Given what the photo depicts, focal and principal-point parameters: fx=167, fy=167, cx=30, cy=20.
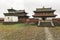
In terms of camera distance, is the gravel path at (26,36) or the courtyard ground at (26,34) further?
the courtyard ground at (26,34)

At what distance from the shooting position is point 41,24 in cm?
4634

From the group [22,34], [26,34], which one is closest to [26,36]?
[26,34]

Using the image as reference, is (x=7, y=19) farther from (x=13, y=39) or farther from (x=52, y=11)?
(x=13, y=39)

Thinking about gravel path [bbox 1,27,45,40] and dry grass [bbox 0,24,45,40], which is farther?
dry grass [bbox 0,24,45,40]

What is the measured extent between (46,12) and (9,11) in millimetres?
14194

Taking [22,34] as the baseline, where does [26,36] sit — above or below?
above

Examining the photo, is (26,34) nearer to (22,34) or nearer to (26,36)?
(22,34)

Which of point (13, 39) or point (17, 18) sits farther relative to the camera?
point (17, 18)

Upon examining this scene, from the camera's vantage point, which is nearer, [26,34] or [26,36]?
[26,36]

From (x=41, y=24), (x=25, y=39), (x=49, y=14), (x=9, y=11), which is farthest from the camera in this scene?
(x=9, y=11)

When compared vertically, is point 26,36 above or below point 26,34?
above

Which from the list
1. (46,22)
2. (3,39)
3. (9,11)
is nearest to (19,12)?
(9,11)

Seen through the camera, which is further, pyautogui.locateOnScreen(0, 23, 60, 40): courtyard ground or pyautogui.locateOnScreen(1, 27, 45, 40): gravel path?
pyautogui.locateOnScreen(0, 23, 60, 40): courtyard ground

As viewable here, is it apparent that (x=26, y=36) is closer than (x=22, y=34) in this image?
Yes
